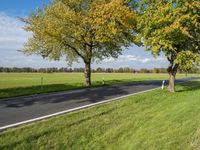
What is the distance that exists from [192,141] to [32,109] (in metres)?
6.77

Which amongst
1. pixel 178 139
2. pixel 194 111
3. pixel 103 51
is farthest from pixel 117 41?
pixel 178 139

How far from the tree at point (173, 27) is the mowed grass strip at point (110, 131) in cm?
707

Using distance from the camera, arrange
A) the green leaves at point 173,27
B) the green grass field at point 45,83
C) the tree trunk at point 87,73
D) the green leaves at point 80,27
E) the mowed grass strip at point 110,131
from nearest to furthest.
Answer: the mowed grass strip at point 110,131
the green leaves at point 173,27
the green grass field at point 45,83
the green leaves at point 80,27
the tree trunk at point 87,73

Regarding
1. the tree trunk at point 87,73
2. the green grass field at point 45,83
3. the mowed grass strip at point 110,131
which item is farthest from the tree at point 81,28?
the mowed grass strip at point 110,131

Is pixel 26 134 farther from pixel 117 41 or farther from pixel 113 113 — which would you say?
pixel 117 41

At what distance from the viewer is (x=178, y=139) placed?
9.66 meters

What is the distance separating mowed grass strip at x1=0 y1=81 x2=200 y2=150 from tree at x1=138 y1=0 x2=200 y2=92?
23.2 ft

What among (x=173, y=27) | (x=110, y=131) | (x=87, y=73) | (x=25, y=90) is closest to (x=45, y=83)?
(x=87, y=73)

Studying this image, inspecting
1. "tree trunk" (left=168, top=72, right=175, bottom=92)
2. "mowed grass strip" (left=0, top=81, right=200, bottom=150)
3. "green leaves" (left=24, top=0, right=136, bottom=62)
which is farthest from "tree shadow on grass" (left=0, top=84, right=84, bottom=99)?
"mowed grass strip" (left=0, top=81, right=200, bottom=150)

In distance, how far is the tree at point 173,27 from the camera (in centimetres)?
1864

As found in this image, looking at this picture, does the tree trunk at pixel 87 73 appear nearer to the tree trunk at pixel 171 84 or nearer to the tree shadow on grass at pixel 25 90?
the tree shadow on grass at pixel 25 90

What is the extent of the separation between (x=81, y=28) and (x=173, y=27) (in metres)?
11.4

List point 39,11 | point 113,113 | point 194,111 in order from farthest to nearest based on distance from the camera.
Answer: point 39,11, point 194,111, point 113,113

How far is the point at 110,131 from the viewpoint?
9984mm
